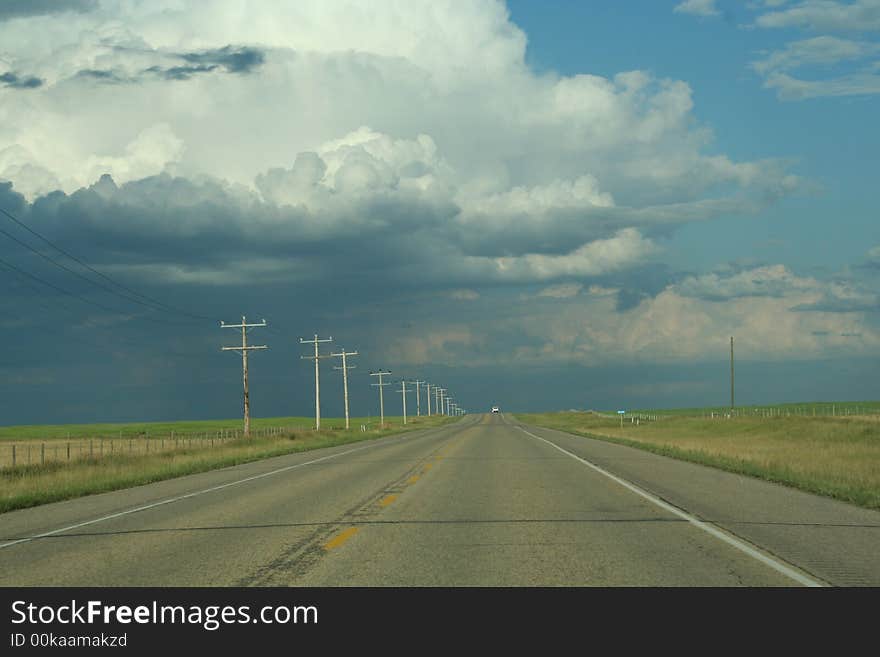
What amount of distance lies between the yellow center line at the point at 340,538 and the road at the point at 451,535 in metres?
0.04

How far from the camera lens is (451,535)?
41.5 ft

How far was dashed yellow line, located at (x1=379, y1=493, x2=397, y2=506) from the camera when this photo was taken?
17.1 m

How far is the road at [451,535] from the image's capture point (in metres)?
9.70

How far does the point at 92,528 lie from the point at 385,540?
16.2 ft

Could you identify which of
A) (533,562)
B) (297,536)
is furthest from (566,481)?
(533,562)

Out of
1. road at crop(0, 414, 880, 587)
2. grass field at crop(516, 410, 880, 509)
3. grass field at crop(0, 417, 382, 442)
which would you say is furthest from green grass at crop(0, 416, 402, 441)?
road at crop(0, 414, 880, 587)

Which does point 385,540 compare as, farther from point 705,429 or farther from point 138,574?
point 705,429

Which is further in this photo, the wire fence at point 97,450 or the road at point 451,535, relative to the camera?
the wire fence at point 97,450

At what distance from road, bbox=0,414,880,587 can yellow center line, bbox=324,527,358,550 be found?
0.04 meters

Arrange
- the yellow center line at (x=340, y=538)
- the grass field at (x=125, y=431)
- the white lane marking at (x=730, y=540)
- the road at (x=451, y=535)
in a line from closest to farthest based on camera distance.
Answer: the white lane marking at (x=730, y=540) → the road at (x=451, y=535) → the yellow center line at (x=340, y=538) → the grass field at (x=125, y=431)

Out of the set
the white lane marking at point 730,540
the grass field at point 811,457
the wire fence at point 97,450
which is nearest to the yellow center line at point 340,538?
the white lane marking at point 730,540

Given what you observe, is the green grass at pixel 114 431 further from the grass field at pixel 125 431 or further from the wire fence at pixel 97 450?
the wire fence at pixel 97 450

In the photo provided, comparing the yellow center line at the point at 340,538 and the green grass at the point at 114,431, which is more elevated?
the yellow center line at the point at 340,538
